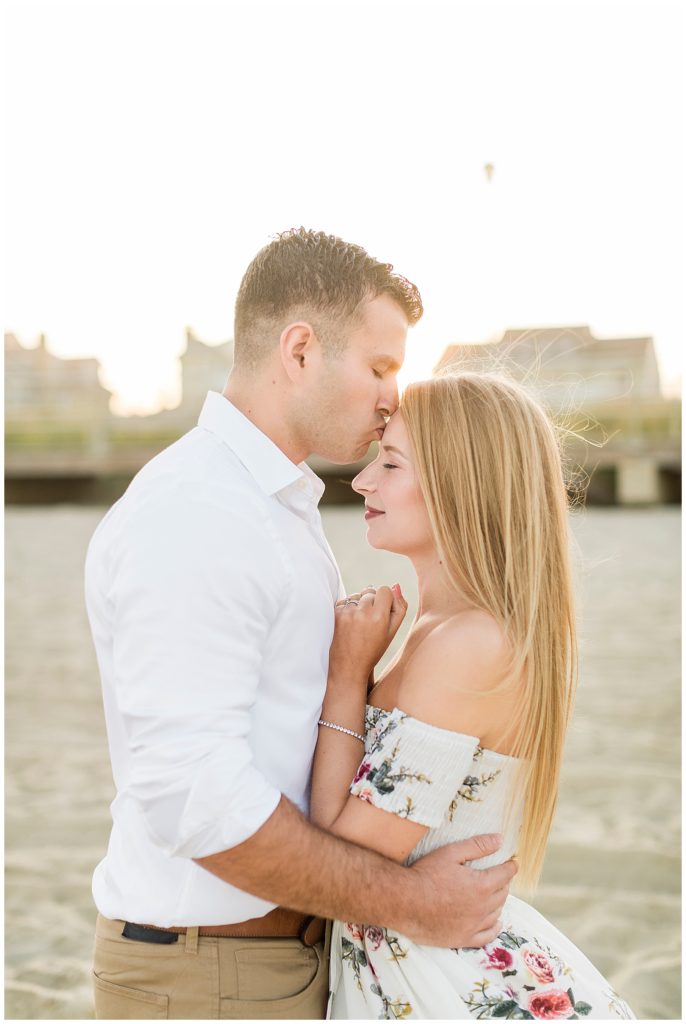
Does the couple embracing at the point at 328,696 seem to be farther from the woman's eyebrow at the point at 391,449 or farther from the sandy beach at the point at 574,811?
the sandy beach at the point at 574,811

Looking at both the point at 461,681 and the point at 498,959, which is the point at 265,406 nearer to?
the point at 461,681

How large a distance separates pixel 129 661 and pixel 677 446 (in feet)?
87.2

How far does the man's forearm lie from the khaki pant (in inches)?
9.1

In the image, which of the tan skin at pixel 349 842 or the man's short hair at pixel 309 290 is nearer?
the tan skin at pixel 349 842

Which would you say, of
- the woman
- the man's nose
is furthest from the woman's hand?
the man's nose

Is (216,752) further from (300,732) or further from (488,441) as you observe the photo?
(488,441)

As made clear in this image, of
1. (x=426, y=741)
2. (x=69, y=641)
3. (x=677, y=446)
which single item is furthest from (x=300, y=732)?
(x=677, y=446)

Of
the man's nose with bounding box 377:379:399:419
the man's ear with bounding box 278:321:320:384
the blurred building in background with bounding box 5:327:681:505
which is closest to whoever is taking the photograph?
the man's ear with bounding box 278:321:320:384

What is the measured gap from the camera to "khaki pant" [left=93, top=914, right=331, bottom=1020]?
1871 mm

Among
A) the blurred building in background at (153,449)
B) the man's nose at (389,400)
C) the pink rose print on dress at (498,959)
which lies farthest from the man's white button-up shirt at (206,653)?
the blurred building in background at (153,449)

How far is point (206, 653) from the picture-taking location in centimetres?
165

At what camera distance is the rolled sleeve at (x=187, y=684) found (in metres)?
1.62

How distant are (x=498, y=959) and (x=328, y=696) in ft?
1.97

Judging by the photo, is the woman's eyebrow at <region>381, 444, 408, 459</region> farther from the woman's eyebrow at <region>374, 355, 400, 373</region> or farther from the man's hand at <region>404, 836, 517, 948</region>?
the man's hand at <region>404, 836, 517, 948</region>
